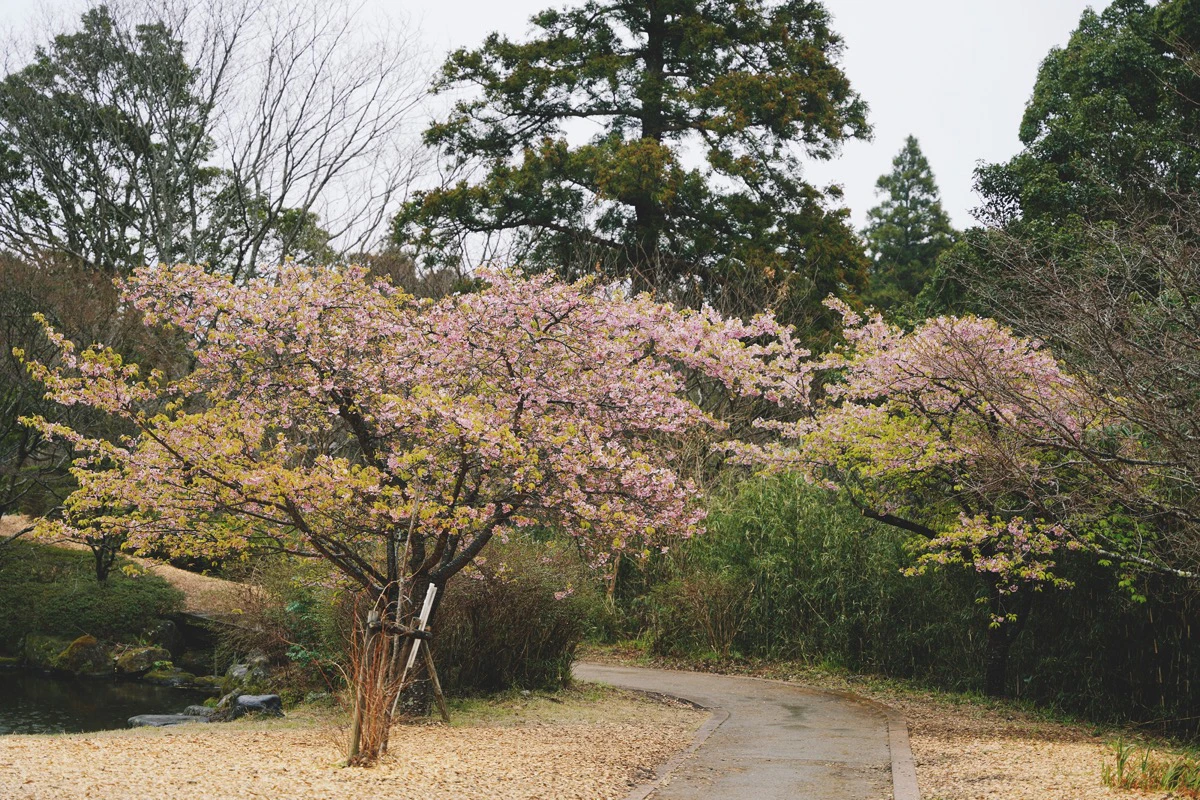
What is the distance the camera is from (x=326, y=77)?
17.5 m

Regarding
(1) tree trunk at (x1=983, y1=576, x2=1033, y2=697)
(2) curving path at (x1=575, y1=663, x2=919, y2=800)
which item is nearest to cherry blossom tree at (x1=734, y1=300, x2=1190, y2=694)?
(1) tree trunk at (x1=983, y1=576, x2=1033, y2=697)

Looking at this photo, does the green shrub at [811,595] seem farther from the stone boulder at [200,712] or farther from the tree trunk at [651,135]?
the tree trunk at [651,135]

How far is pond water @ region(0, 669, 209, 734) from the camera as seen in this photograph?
11375 mm

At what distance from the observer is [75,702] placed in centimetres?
1287

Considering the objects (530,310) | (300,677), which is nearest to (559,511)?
(530,310)

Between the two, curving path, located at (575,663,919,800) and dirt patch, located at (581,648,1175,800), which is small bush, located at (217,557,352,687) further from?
dirt patch, located at (581,648,1175,800)

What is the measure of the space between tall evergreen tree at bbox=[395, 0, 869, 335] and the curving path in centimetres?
1023

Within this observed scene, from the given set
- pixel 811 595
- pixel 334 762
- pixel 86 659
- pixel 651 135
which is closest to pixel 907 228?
pixel 651 135

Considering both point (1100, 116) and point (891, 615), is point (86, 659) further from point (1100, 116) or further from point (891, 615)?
point (1100, 116)

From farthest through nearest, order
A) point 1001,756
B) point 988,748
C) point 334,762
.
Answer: point 988,748, point 1001,756, point 334,762

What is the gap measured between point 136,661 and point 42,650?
1583mm

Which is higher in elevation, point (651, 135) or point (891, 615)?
point (651, 135)

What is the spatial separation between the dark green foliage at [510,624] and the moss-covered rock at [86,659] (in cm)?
829

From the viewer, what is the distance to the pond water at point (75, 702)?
11.4 m
